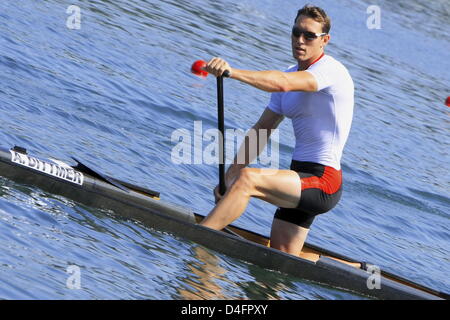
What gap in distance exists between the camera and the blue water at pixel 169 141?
7824mm

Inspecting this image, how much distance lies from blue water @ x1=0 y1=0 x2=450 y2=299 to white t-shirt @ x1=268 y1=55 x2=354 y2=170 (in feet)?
4.06

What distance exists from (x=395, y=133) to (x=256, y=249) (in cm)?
930

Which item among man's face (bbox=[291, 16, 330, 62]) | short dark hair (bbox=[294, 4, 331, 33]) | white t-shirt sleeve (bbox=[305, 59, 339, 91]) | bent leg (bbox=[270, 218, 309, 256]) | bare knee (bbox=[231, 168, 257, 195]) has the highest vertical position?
short dark hair (bbox=[294, 4, 331, 33])

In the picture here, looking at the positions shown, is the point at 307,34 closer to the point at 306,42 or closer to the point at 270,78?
the point at 306,42

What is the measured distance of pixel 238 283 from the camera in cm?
820

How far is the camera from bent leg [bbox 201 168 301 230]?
800 centimetres

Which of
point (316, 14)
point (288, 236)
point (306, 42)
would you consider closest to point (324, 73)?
point (306, 42)

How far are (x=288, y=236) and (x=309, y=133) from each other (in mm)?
1032

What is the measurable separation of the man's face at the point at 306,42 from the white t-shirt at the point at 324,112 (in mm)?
97

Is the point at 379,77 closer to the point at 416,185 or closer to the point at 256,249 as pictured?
the point at 416,185

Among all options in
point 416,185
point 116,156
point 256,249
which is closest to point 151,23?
point 416,185

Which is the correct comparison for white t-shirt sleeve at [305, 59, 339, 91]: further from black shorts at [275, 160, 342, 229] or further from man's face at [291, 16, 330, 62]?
black shorts at [275, 160, 342, 229]

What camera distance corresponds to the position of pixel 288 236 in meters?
8.58

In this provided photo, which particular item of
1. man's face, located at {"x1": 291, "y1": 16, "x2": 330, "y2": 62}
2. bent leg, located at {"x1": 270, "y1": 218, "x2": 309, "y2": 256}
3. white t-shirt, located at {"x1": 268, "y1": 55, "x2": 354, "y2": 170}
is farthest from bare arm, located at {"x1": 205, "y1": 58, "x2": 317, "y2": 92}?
bent leg, located at {"x1": 270, "y1": 218, "x2": 309, "y2": 256}
